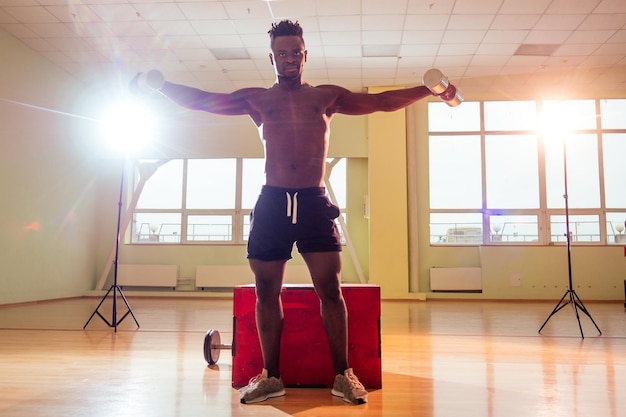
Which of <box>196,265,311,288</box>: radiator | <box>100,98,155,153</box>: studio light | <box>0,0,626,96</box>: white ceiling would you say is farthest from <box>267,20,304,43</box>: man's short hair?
<box>100,98,155,153</box>: studio light

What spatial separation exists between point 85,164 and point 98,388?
21.0 ft

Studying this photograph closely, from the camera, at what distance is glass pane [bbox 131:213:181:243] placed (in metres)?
8.52

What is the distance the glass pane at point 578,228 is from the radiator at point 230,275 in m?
4.16

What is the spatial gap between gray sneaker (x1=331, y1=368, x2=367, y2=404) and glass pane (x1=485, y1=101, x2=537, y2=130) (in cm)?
726

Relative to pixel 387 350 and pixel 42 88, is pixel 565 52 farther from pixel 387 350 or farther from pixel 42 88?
pixel 42 88

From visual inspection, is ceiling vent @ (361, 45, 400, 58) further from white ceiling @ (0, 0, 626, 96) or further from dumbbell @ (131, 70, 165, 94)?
dumbbell @ (131, 70, 165, 94)

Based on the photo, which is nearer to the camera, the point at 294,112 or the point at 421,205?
the point at 294,112

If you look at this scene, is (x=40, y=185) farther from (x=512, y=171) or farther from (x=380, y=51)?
(x=512, y=171)

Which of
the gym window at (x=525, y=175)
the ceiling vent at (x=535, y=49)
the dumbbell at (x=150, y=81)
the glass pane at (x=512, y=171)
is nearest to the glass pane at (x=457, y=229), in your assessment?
Result: the gym window at (x=525, y=175)

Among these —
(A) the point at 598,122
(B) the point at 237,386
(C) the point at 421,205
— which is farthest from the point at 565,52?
(B) the point at 237,386

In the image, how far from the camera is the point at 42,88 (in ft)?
22.0

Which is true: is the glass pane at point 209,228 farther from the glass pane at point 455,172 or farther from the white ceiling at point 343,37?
the glass pane at point 455,172

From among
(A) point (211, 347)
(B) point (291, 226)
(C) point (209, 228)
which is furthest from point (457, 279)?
(B) point (291, 226)

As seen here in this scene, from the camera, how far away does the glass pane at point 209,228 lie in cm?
844
